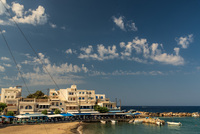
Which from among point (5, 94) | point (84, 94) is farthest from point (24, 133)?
point (84, 94)

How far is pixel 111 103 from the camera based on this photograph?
290 ft

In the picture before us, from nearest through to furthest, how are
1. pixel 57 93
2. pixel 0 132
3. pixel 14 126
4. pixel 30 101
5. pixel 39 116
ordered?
1. pixel 0 132
2. pixel 14 126
3. pixel 39 116
4. pixel 30 101
5. pixel 57 93

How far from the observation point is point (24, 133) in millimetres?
43812

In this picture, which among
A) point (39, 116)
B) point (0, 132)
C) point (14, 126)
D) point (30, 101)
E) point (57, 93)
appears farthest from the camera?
point (57, 93)

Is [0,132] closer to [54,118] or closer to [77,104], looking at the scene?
[54,118]

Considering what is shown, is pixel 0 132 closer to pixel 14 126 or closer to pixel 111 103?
pixel 14 126

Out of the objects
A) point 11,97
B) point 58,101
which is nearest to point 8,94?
point 11,97

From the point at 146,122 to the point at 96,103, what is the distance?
26505mm

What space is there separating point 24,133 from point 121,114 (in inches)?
1835

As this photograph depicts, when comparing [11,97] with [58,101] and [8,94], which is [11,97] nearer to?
[8,94]

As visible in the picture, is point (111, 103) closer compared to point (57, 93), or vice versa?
point (111, 103)

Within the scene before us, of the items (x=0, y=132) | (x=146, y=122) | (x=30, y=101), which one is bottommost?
(x=146, y=122)

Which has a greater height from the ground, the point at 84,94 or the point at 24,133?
the point at 84,94

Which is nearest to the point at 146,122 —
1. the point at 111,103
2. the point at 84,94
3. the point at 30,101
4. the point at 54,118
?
the point at 111,103
